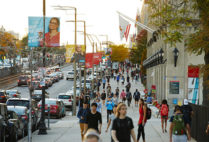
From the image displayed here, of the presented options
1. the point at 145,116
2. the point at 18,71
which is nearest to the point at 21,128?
the point at 145,116

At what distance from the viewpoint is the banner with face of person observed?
2186cm

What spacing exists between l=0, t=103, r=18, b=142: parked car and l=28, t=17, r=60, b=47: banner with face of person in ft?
16.2

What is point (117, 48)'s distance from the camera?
186000mm

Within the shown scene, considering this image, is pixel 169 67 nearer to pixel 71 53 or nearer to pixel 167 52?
pixel 167 52

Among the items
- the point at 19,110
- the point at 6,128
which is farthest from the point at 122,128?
the point at 19,110

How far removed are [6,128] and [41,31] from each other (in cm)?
617

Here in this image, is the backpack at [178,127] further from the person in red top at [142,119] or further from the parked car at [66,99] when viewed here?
the parked car at [66,99]

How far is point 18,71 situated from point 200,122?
7512cm

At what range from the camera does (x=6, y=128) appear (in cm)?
1758

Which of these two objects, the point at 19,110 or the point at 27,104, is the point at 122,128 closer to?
the point at 19,110

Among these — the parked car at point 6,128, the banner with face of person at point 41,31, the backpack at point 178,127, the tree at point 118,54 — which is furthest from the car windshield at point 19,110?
the tree at point 118,54

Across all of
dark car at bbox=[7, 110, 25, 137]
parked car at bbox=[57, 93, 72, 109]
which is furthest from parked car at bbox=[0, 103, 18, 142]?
parked car at bbox=[57, 93, 72, 109]

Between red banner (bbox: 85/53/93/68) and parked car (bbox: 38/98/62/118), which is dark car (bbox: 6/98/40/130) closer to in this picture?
parked car (bbox: 38/98/62/118)

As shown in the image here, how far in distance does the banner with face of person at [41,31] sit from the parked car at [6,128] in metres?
4.93
